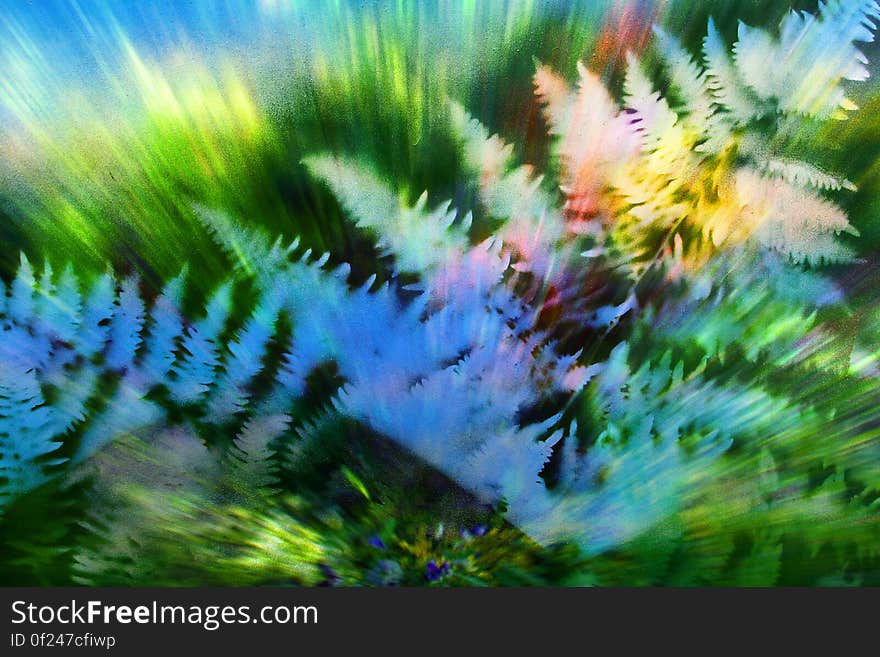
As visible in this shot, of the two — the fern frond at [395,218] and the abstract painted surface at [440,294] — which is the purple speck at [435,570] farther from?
the fern frond at [395,218]

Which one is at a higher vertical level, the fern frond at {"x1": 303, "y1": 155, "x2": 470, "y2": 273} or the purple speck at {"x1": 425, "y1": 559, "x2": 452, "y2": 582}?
the fern frond at {"x1": 303, "y1": 155, "x2": 470, "y2": 273}

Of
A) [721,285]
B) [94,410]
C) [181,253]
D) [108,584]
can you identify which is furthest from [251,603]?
[721,285]

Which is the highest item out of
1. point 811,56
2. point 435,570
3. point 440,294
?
point 811,56

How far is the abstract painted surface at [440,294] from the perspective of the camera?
0.99 metres

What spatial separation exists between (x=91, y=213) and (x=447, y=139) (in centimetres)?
48

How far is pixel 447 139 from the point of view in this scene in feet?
3.32

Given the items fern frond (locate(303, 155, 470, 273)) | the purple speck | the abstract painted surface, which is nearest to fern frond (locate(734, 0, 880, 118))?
the abstract painted surface

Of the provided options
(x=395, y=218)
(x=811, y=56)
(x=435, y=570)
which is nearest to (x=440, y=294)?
(x=395, y=218)

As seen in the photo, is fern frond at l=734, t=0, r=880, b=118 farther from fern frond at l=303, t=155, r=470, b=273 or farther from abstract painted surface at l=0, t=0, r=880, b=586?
fern frond at l=303, t=155, r=470, b=273

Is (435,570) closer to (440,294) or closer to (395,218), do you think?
(440,294)

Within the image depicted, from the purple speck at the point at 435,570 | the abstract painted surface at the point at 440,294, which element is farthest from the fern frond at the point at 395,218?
the purple speck at the point at 435,570

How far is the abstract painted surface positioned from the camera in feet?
3.25

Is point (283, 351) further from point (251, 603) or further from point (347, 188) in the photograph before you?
point (251, 603)

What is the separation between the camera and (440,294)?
1053 millimetres
